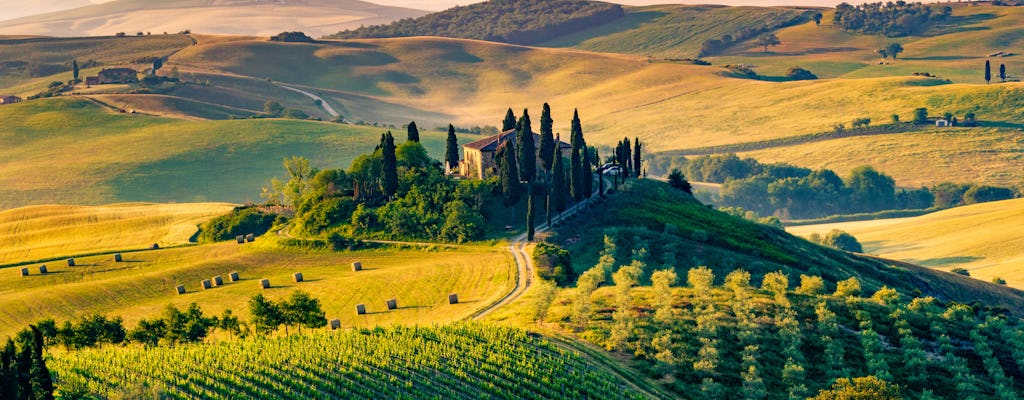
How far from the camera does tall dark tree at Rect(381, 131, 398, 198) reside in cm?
11756

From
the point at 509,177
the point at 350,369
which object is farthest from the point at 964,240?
the point at 350,369

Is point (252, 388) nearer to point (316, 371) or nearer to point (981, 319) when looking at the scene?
point (316, 371)

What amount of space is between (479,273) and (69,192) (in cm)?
12662

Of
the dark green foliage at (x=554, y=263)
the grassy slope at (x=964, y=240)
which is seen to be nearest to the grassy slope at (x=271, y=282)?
the dark green foliage at (x=554, y=263)

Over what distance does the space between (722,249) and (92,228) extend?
87328 mm

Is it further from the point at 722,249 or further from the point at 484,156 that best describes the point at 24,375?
the point at 484,156

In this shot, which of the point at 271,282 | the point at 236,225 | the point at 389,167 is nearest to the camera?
the point at 271,282

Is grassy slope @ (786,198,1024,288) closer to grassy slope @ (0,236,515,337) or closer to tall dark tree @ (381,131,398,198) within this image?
grassy slope @ (0,236,515,337)

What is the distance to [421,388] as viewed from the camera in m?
59.9

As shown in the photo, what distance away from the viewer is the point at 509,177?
116 meters

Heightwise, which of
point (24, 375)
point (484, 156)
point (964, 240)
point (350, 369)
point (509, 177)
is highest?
point (484, 156)

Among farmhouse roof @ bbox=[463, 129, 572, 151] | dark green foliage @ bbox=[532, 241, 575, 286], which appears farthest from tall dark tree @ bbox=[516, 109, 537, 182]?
dark green foliage @ bbox=[532, 241, 575, 286]

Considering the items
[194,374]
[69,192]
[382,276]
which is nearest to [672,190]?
[382,276]

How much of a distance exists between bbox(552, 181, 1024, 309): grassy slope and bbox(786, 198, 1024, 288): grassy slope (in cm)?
1335
